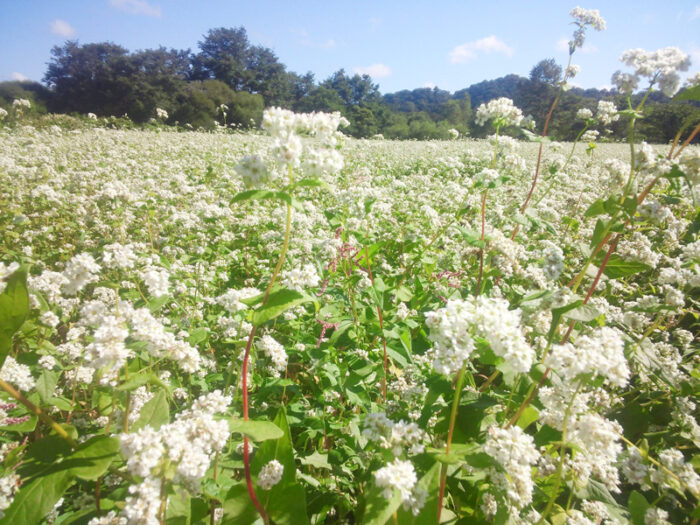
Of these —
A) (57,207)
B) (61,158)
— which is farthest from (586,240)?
(61,158)

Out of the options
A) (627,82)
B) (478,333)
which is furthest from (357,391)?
(627,82)

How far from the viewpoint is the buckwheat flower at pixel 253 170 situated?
6.32ft

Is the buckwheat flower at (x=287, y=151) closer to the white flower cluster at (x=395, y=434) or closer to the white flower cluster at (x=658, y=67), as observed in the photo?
the white flower cluster at (x=395, y=434)

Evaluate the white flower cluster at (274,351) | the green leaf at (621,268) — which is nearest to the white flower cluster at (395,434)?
the white flower cluster at (274,351)

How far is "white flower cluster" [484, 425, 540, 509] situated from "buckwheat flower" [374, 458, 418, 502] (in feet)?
1.28

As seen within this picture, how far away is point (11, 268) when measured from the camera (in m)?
1.59

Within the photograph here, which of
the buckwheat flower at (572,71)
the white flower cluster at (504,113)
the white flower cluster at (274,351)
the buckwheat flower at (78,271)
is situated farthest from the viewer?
the buckwheat flower at (572,71)

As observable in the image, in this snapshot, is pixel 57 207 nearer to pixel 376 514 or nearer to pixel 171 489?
pixel 171 489

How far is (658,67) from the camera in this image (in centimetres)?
246

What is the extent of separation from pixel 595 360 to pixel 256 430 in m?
1.60

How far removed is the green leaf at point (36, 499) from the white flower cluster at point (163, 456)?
243 mm

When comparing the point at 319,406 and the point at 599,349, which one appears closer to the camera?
the point at 599,349

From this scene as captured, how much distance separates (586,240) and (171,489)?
6.67 meters

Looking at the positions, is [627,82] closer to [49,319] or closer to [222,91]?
[49,319]
